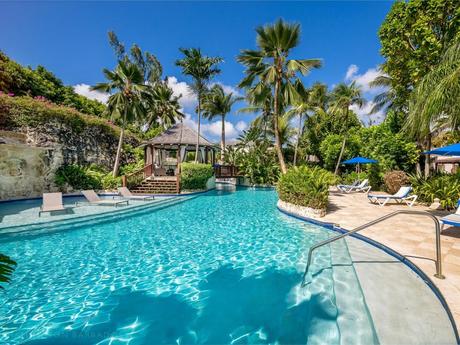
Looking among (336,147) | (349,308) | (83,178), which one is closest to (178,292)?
(349,308)

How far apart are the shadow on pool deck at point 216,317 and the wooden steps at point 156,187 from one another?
12165 millimetres

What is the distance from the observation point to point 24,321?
3168 millimetres

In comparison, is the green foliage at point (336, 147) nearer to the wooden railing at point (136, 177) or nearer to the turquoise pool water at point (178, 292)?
the turquoise pool water at point (178, 292)

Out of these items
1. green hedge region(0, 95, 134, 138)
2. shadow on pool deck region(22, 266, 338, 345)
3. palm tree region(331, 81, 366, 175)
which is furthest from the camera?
palm tree region(331, 81, 366, 175)

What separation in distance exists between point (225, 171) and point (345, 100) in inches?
519

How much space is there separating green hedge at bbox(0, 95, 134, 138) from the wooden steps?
668cm

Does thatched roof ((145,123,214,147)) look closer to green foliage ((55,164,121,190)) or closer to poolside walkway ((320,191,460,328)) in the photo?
green foliage ((55,164,121,190))

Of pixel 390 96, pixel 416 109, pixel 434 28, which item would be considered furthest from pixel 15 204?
pixel 390 96

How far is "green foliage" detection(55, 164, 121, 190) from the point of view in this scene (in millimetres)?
14348

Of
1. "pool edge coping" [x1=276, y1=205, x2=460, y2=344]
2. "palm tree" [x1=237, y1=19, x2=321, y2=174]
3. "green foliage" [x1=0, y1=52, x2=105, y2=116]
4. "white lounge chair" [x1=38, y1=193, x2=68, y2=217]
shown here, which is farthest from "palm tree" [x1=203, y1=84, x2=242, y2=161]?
"pool edge coping" [x1=276, y1=205, x2=460, y2=344]

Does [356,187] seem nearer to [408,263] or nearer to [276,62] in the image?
[276,62]

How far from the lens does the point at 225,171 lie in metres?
22.2

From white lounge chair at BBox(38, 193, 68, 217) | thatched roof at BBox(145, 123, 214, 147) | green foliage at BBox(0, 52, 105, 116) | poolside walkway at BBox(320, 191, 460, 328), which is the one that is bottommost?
poolside walkway at BBox(320, 191, 460, 328)

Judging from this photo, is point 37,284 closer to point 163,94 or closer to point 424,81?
point 424,81
